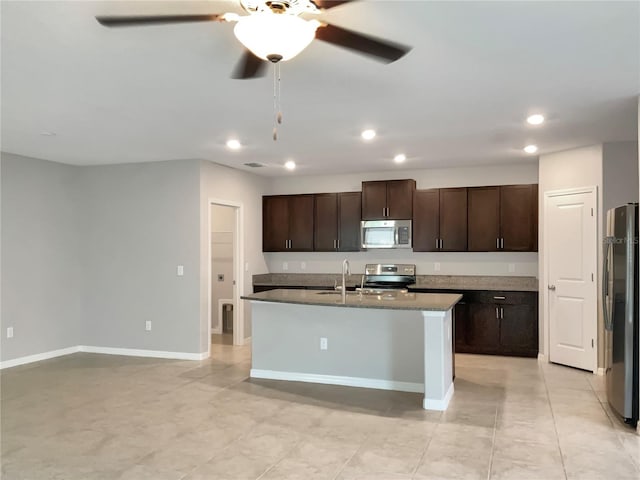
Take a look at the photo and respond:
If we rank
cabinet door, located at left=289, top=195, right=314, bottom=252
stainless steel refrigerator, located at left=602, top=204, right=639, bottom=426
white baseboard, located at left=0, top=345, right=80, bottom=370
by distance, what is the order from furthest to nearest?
1. cabinet door, located at left=289, top=195, right=314, bottom=252
2. white baseboard, located at left=0, top=345, right=80, bottom=370
3. stainless steel refrigerator, located at left=602, top=204, right=639, bottom=426

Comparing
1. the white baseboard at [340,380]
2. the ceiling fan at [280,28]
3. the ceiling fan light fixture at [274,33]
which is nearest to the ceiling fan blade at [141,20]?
the ceiling fan at [280,28]

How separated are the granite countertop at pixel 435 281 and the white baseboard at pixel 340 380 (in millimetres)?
1602

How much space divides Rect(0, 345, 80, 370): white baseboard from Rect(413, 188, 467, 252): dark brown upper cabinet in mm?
4802

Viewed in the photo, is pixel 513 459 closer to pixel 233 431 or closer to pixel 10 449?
pixel 233 431

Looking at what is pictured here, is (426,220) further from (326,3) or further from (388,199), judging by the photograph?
(326,3)

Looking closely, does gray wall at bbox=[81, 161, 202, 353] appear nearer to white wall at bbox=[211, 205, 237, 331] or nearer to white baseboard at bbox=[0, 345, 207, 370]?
white baseboard at bbox=[0, 345, 207, 370]

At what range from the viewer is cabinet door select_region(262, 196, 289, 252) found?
7.95m

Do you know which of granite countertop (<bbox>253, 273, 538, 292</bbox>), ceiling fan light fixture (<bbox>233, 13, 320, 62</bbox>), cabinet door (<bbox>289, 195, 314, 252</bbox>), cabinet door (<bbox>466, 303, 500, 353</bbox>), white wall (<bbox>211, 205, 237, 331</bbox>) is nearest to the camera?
ceiling fan light fixture (<bbox>233, 13, 320, 62</bbox>)

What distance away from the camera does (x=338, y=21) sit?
2.59 m

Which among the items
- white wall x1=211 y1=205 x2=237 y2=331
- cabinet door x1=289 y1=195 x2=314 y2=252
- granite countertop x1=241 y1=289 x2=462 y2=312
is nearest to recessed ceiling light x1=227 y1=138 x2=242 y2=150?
granite countertop x1=241 y1=289 x2=462 y2=312

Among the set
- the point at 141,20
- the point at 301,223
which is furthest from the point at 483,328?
the point at 141,20

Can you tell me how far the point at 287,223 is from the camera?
7945 millimetres

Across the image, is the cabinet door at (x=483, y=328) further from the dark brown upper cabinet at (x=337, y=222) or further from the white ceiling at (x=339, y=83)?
the white ceiling at (x=339, y=83)

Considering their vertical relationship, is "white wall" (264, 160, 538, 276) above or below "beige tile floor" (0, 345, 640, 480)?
above
